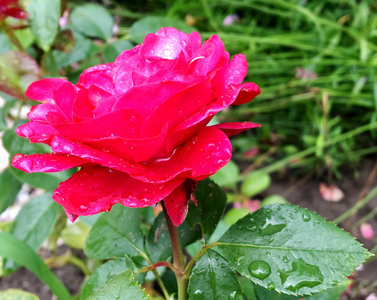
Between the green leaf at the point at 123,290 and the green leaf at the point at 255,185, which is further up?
the green leaf at the point at 123,290

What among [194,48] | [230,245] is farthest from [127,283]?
[194,48]

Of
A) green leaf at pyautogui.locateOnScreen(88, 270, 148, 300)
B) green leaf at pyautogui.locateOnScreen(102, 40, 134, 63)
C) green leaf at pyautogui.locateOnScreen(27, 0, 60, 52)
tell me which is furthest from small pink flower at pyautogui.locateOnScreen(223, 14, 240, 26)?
green leaf at pyautogui.locateOnScreen(88, 270, 148, 300)

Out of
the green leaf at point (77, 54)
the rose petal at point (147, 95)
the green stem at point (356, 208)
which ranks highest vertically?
the rose petal at point (147, 95)

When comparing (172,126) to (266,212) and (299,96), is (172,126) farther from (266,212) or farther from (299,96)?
(299,96)

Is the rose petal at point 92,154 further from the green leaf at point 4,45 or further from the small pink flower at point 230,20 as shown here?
the small pink flower at point 230,20

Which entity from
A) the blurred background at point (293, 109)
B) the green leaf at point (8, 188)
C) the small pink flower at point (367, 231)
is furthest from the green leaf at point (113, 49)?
the small pink flower at point (367, 231)

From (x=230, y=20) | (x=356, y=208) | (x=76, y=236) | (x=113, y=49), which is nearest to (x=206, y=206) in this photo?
(x=113, y=49)

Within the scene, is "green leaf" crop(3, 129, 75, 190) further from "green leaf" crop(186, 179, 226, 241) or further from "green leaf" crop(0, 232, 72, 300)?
"green leaf" crop(186, 179, 226, 241)

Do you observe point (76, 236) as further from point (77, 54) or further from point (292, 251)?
point (292, 251)
